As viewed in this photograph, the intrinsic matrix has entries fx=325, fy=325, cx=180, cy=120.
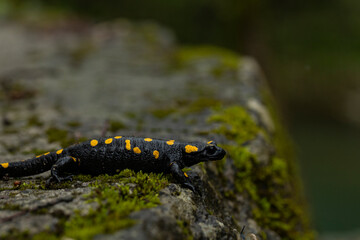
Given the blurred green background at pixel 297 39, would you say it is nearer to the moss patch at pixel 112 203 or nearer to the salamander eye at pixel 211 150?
the salamander eye at pixel 211 150

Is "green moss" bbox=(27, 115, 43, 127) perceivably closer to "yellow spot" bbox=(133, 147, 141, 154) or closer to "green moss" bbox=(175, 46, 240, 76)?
"yellow spot" bbox=(133, 147, 141, 154)

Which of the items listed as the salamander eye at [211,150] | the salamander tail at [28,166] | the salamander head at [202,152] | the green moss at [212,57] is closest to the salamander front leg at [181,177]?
the salamander head at [202,152]

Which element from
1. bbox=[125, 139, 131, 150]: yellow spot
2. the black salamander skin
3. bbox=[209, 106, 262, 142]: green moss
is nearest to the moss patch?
the black salamander skin

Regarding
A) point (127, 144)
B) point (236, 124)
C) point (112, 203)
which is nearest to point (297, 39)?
point (236, 124)

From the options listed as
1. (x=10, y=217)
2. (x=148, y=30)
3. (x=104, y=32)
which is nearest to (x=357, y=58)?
(x=148, y=30)

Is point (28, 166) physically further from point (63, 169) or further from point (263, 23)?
point (263, 23)

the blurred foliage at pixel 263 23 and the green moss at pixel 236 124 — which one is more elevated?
the blurred foliage at pixel 263 23

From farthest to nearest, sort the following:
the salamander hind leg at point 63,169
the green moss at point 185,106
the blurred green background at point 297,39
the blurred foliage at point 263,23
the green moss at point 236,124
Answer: the blurred foliage at point 263,23 → the blurred green background at point 297,39 → the green moss at point 185,106 → the green moss at point 236,124 → the salamander hind leg at point 63,169

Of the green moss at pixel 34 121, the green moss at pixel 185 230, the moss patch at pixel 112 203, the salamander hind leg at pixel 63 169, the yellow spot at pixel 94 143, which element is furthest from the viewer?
the green moss at pixel 34 121
